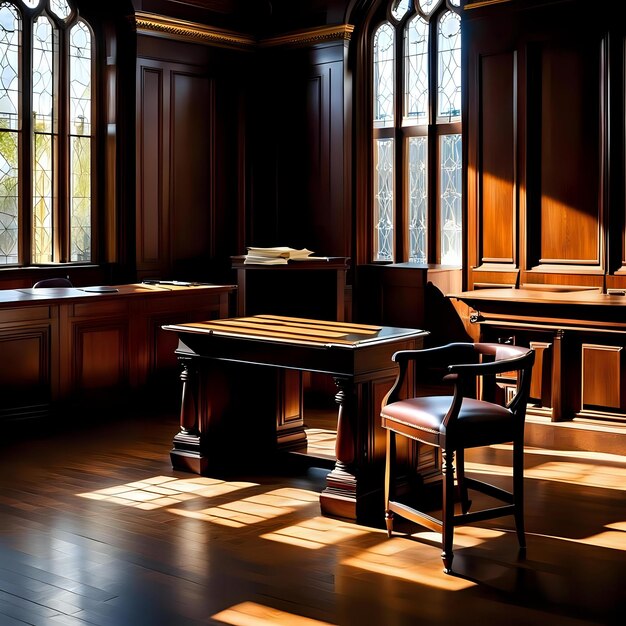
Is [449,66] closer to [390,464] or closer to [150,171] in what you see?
[150,171]

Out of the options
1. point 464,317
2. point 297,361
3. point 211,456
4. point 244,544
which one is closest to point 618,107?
point 464,317

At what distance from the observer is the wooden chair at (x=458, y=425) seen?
365cm

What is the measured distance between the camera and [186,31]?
8016 mm

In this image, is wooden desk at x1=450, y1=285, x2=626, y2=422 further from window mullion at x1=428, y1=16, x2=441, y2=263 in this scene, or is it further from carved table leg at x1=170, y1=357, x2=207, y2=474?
window mullion at x1=428, y1=16, x2=441, y2=263

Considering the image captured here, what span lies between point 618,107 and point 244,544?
3.92m

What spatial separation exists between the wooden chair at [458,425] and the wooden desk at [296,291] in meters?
2.67

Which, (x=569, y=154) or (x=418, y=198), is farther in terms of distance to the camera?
(x=418, y=198)

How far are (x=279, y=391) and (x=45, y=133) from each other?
11.9ft

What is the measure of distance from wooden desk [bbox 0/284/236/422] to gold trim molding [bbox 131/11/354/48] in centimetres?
224

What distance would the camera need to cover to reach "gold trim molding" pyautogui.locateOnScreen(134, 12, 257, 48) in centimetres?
773

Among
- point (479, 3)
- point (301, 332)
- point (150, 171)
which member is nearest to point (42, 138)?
point (150, 171)

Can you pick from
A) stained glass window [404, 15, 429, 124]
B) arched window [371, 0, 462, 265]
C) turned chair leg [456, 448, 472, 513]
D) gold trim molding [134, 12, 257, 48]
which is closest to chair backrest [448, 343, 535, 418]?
turned chair leg [456, 448, 472, 513]

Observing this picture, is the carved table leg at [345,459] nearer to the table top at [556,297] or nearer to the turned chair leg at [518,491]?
the turned chair leg at [518,491]

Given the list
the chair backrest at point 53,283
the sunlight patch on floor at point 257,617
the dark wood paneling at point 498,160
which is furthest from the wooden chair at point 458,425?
the chair backrest at point 53,283
